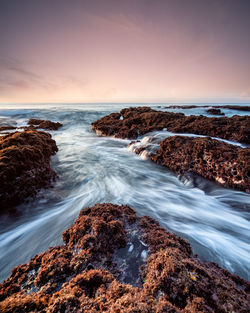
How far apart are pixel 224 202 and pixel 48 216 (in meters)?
4.78

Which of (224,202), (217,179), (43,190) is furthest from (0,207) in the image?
(217,179)

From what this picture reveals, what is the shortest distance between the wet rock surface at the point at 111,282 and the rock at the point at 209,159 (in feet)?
11.9

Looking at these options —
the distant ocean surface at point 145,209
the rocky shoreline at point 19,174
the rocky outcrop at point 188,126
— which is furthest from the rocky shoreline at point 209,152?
the rocky shoreline at point 19,174

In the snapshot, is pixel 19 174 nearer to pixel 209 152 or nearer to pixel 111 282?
pixel 111 282

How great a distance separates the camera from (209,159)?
5.22m

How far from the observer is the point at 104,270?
1.59 m

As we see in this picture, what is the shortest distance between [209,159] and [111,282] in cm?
502

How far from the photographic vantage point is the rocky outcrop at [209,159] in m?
4.57

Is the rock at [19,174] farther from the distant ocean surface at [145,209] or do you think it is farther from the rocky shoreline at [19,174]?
the distant ocean surface at [145,209]

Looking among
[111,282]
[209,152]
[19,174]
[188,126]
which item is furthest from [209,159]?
[19,174]

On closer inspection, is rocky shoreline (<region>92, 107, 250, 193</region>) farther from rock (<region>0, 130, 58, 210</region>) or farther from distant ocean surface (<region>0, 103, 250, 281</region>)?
rock (<region>0, 130, 58, 210</region>)

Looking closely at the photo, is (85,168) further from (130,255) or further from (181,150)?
(130,255)

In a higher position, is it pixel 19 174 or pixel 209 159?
pixel 19 174

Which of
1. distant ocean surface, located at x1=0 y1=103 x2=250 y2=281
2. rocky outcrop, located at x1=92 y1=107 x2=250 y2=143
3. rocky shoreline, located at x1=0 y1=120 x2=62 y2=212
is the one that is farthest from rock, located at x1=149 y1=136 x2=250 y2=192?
rocky shoreline, located at x1=0 y1=120 x2=62 y2=212
